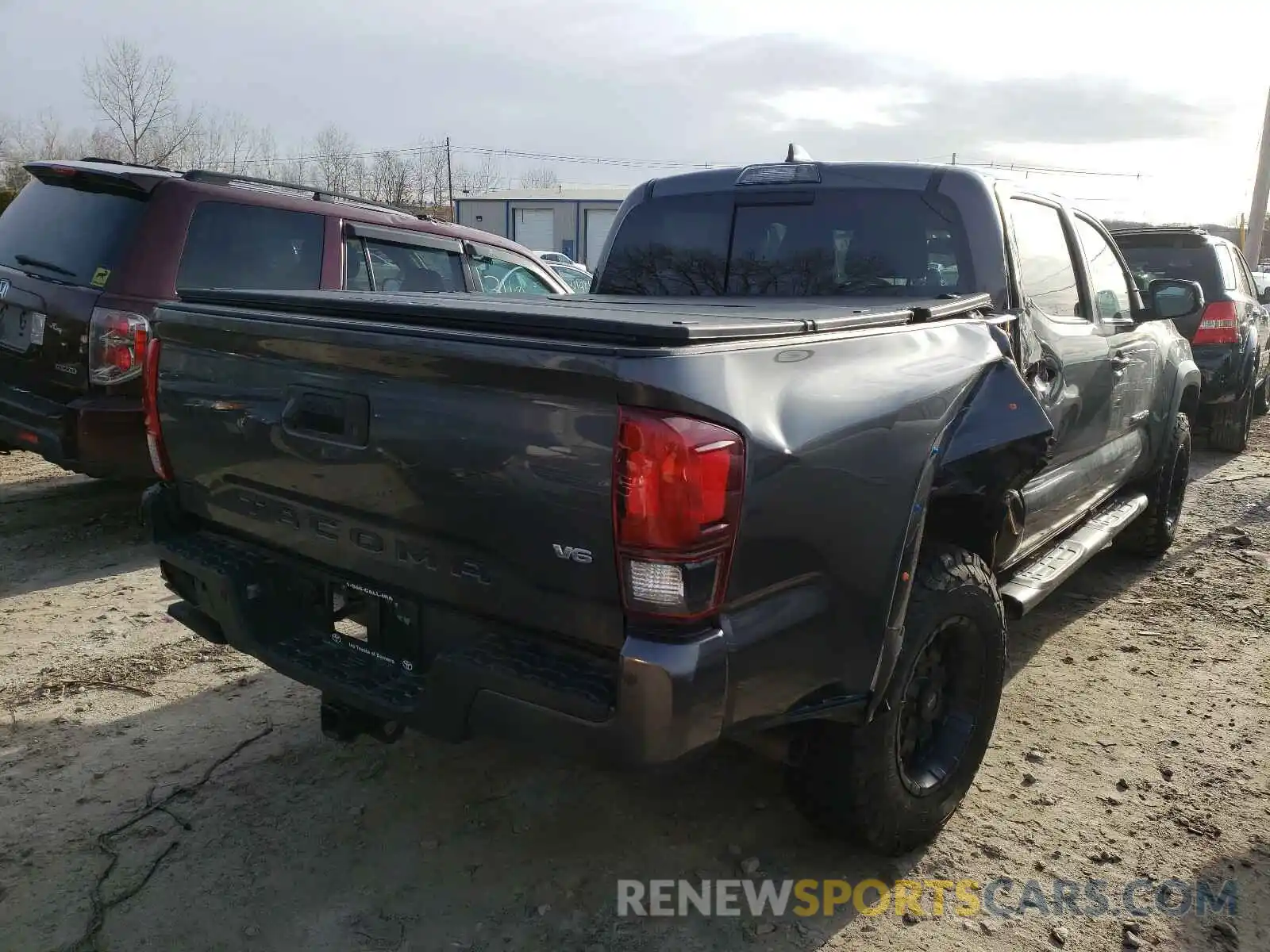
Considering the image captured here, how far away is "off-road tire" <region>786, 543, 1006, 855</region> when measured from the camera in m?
2.54

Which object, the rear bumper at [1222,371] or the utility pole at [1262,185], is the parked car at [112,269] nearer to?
the rear bumper at [1222,371]

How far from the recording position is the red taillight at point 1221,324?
848cm

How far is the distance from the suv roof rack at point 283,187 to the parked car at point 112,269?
0.02m

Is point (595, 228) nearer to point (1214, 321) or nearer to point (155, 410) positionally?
point (1214, 321)

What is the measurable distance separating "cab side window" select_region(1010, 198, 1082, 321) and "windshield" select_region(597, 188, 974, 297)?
13.1 inches

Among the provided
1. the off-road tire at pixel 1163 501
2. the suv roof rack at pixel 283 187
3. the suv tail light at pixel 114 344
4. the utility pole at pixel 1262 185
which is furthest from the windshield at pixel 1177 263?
the utility pole at pixel 1262 185

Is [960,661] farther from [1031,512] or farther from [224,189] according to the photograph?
[224,189]

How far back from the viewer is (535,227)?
48.1 m

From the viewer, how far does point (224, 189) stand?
Result: 17.6 feet

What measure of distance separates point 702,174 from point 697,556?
2.69 m

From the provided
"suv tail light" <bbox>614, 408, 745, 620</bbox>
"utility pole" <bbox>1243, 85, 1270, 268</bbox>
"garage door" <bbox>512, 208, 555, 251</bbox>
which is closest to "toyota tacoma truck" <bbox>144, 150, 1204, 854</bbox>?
"suv tail light" <bbox>614, 408, 745, 620</bbox>

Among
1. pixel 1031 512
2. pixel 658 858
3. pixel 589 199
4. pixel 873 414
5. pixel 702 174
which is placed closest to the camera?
pixel 873 414

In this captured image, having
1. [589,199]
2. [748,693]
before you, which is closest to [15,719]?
[748,693]

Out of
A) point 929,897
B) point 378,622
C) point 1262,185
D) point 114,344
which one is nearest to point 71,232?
point 114,344
